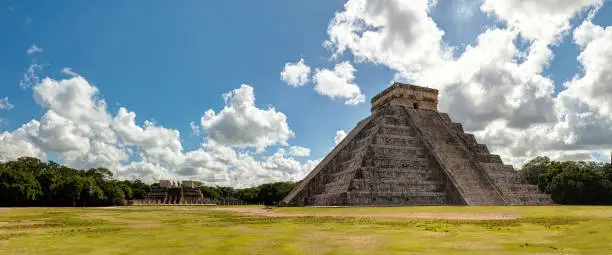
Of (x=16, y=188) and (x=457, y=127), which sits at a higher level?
(x=457, y=127)

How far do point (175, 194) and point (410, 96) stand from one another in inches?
1988

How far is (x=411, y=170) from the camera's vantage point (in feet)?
109

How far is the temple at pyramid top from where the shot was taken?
4409 cm

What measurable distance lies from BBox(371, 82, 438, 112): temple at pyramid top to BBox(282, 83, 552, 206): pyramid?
142 millimetres

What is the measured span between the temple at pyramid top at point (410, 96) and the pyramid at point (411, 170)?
142mm

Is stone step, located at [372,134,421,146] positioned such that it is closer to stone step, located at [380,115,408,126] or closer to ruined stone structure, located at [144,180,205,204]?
stone step, located at [380,115,408,126]

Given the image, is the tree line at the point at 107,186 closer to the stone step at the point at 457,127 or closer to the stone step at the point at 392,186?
the stone step at the point at 457,127

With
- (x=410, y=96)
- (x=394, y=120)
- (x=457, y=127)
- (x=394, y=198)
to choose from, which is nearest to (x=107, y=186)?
(x=394, y=120)

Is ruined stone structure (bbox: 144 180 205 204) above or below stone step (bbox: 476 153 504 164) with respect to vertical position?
below

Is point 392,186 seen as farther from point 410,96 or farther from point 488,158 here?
point 410,96

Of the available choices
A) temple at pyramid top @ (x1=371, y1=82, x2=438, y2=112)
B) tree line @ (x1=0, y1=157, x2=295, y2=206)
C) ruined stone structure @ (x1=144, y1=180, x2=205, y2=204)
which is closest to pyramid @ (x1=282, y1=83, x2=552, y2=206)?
temple at pyramid top @ (x1=371, y1=82, x2=438, y2=112)

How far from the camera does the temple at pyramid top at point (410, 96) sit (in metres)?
44.1

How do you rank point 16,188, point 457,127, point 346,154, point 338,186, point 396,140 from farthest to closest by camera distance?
point 16,188
point 457,127
point 346,154
point 396,140
point 338,186

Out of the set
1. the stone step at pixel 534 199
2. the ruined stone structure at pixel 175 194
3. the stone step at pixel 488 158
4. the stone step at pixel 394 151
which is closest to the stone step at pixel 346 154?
the stone step at pixel 394 151
